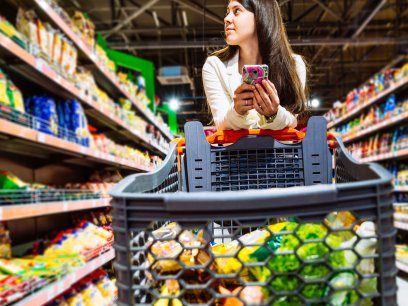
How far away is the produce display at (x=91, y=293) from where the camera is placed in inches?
88.5

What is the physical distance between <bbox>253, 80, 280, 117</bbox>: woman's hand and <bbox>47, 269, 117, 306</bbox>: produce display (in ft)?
5.46

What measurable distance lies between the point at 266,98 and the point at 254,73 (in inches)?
2.9

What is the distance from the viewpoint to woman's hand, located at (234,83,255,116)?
961mm

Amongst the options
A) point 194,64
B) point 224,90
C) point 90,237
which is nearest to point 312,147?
point 224,90

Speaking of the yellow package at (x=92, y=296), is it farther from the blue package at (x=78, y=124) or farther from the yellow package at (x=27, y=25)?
the yellow package at (x=27, y=25)

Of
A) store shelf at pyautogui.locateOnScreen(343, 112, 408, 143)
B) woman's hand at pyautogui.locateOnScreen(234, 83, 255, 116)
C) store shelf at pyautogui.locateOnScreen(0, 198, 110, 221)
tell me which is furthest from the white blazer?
store shelf at pyautogui.locateOnScreen(343, 112, 408, 143)

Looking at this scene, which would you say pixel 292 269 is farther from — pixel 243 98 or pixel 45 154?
pixel 45 154

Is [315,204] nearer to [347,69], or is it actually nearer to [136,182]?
[136,182]

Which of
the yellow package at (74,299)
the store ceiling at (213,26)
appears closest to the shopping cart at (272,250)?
the store ceiling at (213,26)

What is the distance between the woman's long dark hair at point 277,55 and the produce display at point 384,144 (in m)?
2.97

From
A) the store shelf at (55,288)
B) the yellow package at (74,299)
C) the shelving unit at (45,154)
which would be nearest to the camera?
the store shelf at (55,288)

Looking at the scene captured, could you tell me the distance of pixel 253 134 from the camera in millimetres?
1072

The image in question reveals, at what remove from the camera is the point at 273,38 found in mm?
1233

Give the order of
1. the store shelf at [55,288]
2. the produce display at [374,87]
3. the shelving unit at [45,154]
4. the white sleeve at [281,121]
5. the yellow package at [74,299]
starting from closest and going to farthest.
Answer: the white sleeve at [281,121] < the store shelf at [55,288] < the shelving unit at [45,154] < the yellow package at [74,299] < the produce display at [374,87]
